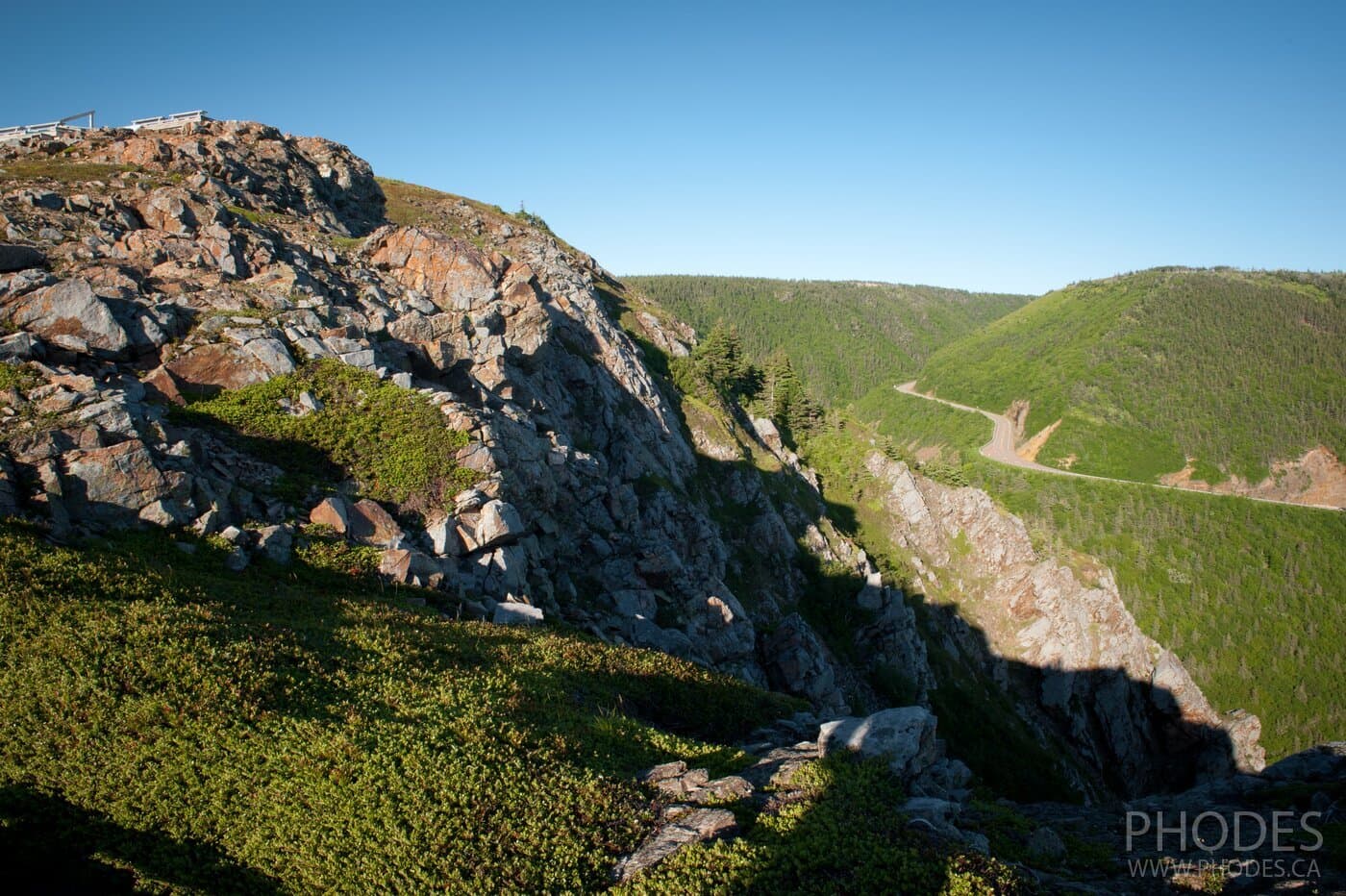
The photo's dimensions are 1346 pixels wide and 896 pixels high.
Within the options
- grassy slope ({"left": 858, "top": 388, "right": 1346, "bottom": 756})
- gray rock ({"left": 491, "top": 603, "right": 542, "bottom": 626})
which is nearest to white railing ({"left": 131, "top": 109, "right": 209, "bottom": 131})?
gray rock ({"left": 491, "top": 603, "right": 542, "bottom": 626})

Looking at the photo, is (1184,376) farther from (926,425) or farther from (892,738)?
(892,738)

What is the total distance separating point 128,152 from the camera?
30.8m

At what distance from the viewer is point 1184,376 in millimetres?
136875

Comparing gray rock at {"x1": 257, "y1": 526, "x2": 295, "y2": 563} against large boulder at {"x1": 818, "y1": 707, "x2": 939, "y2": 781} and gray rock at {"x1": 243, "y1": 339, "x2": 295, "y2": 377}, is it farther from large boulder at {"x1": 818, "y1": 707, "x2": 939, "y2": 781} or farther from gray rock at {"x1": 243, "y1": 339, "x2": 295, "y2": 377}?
large boulder at {"x1": 818, "y1": 707, "x2": 939, "y2": 781}

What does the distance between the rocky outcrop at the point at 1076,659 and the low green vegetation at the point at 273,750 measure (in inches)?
1723

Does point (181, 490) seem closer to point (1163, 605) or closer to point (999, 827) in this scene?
point (999, 827)

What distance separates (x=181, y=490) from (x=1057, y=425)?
489ft

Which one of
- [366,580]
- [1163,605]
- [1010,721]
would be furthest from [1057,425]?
[366,580]

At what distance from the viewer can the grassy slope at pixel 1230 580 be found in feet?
295

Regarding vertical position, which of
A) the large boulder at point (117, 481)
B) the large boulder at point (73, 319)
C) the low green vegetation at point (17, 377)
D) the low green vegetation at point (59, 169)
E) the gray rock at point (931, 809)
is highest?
the low green vegetation at point (59, 169)

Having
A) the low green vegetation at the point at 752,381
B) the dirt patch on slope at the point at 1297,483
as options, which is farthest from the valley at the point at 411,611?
the dirt patch on slope at the point at 1297,483

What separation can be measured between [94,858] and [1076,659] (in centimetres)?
5691

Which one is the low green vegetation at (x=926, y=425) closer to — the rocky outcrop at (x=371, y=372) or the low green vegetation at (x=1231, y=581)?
the low green vegetation at (x=1231, y=581)

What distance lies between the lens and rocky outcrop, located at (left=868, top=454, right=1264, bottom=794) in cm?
4694
